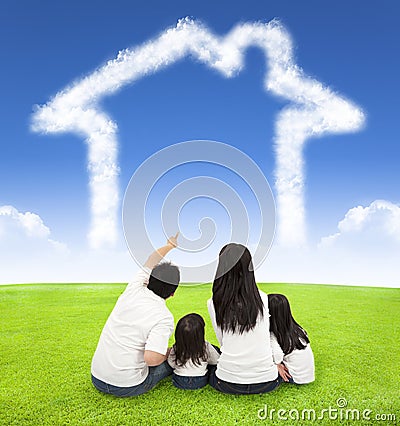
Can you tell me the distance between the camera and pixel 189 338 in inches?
145

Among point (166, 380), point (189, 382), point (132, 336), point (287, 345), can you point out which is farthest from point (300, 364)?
point (132, 336)

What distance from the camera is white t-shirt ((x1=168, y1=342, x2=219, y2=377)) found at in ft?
12.4

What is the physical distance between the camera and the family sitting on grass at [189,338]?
344 centimetres

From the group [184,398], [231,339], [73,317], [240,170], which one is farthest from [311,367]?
[73,317]

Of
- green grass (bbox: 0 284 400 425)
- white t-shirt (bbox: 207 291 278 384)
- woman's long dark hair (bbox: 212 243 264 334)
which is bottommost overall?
green grass (bbox: 0 284 400 425)

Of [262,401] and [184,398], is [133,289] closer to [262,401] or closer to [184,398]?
[184,398]

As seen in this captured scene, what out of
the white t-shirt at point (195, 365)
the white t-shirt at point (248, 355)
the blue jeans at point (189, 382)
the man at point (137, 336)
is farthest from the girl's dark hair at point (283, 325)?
the man at point (137, 336)

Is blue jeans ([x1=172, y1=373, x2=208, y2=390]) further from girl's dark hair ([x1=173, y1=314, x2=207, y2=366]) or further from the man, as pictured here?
the man

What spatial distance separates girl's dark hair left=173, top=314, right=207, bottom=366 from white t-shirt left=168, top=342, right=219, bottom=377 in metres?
0.05

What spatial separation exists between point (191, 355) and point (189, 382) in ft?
0.89

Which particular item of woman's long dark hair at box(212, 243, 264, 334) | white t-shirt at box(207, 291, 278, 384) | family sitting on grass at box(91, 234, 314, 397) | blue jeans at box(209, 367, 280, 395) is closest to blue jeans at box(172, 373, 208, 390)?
family sitting on grass at box(91, 234, 314, 397)

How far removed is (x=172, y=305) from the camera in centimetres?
894

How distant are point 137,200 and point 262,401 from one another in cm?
274

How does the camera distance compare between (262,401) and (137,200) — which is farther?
(137,200)
